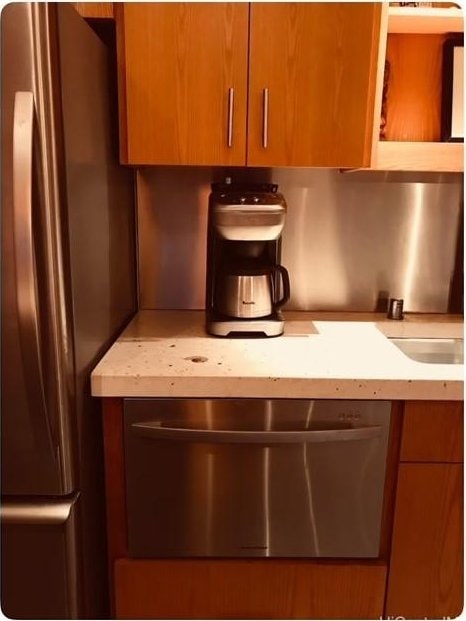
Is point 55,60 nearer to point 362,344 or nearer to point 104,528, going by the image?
point 362,344

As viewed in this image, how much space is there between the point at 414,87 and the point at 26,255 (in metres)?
1.31

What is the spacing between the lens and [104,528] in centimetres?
138

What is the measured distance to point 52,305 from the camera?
1.03m

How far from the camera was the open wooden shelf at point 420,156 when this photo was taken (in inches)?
58.3

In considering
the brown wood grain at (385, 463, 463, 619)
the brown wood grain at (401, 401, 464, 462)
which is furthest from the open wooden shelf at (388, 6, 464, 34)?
the brown wood grain at (385, 463, 463, 619)

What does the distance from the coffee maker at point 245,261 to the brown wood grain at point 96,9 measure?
522mm

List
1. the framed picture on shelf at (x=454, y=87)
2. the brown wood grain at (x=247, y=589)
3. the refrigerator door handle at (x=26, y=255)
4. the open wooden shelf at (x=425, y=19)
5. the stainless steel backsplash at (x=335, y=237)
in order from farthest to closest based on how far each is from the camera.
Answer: the stainless steel backsplash at (x=335, y=237) → the framed picture on shelf at (x=454, y=87) → the open wooden shelf at (x=425, y=19) → the brown wood grain at (x=247, y=589) → the refrigerator door handle at (x=26, y=255)

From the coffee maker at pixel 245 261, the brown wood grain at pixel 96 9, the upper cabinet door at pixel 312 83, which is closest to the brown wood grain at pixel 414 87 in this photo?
the upper cabinet door at pixel 312 83

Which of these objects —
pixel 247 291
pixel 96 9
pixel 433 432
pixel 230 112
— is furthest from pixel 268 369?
pixel 96 9

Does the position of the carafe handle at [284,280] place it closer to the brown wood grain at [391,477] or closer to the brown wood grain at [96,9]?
the brown wood grain at [391,477]

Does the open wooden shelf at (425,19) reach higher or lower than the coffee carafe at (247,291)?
higher

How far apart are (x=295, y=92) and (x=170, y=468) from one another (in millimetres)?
973

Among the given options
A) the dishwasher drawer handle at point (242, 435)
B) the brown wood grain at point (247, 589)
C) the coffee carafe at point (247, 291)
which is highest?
the coffee carafe at point (247, 291)

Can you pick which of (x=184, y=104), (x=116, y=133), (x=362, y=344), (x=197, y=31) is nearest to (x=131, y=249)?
(x=116, y=133)
